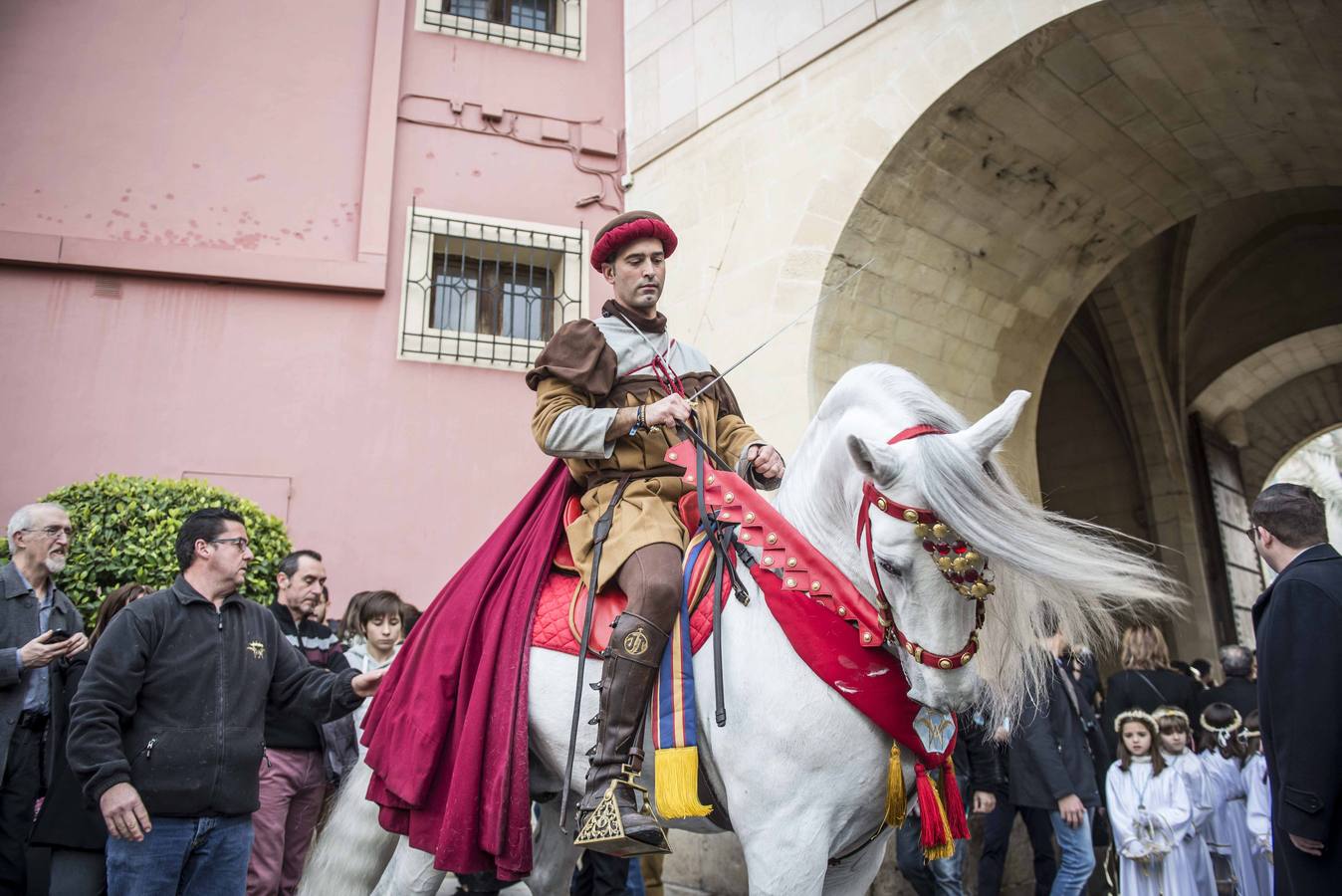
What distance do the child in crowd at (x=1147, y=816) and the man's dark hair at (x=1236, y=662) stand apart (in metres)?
1.97

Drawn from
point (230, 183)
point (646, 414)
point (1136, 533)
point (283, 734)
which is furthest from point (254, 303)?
point (1136, 533)

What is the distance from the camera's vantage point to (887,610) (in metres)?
2.47

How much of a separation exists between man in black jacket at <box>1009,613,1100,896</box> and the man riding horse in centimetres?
296

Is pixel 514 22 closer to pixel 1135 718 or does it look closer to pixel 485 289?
pixel 485 289

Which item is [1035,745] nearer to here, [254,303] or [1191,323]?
[254,303]

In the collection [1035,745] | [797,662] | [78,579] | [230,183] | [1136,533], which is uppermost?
[230,183]

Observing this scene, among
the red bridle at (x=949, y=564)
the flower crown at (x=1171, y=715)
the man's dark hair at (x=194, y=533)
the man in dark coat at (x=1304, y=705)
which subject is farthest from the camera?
the flower crown at (x=1171, y=715)

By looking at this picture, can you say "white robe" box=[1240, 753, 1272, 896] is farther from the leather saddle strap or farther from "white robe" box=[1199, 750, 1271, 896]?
the leather saddle strap

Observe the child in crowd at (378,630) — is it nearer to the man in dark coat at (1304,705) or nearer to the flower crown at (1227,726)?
the man in dark coat at (1304,705)

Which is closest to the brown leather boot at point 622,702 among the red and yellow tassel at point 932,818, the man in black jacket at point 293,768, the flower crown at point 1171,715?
the red and yellow tassel at point 932,818

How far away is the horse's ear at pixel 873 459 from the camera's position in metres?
2.30

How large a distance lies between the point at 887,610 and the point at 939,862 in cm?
309

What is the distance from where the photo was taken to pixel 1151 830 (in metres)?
5.02

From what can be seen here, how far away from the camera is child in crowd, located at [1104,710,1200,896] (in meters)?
4.96
